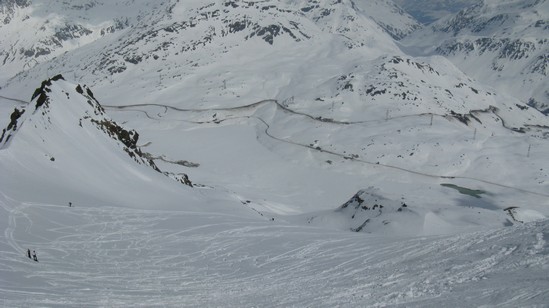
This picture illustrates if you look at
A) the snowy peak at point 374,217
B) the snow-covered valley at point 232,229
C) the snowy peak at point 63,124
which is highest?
the snowy peak at point 63,124

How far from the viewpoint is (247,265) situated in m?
18.4

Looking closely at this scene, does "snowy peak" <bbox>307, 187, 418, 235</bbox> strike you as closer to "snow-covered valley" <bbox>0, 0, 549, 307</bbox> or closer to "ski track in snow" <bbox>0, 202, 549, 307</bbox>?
"snow-covered valley" <bbox>0, 0, 549, 307</bbox>

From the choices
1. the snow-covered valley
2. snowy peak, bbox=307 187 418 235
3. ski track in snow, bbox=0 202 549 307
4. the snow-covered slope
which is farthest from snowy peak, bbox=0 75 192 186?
snowy peak, bbox=307 187 418 235

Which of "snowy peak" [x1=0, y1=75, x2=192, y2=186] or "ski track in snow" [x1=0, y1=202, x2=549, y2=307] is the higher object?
"snowy peak" [x1=0, y1=75, x2=192, y2=186]

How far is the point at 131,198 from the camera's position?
99.1ft

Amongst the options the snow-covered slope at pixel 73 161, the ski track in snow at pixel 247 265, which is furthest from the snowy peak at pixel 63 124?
the ski track in snow at pixel 247 265

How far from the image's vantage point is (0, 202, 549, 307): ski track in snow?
1134 centimetres

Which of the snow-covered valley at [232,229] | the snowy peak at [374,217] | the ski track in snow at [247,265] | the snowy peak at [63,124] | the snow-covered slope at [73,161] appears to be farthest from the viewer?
the snowy peak at [374,217]

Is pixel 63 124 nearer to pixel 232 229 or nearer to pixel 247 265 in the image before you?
pixel 232 229

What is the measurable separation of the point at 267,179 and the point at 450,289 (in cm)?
9065

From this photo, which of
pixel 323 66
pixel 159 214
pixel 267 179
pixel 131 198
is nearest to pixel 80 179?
pixel 131 198

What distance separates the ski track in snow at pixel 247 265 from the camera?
446 inches

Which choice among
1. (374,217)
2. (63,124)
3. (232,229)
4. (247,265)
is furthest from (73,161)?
(374,217)

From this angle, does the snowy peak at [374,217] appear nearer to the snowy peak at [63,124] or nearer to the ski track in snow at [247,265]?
the ski track in snow at [247,265]
